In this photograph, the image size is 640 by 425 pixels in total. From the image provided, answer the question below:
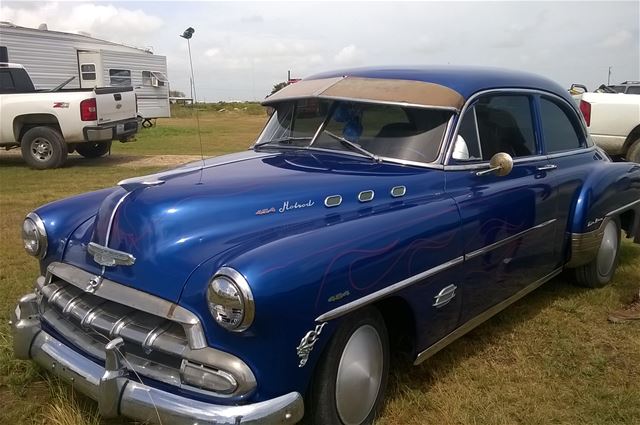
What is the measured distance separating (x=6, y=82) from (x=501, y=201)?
11.5 metres

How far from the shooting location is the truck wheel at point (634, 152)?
9.54 m

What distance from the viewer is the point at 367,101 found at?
11.4 ft

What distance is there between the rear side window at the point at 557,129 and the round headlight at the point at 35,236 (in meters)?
3.27

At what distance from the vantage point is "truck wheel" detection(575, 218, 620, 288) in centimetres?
461

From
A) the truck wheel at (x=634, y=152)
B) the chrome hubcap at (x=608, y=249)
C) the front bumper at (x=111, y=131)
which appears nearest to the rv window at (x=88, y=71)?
the front bumper at (x=111, y=131)

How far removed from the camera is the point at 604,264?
4746 millimetres

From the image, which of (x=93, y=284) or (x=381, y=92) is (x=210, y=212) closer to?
(x=93, y=284)

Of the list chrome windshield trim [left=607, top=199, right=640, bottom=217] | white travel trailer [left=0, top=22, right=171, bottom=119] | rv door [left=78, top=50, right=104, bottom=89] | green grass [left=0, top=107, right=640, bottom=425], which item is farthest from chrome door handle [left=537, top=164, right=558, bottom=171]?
rv door [left=78, top=50, right=104, bottom=89]

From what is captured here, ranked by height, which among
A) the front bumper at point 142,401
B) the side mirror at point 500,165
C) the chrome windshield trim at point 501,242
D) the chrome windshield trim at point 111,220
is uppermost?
the side mirror at point 500,165

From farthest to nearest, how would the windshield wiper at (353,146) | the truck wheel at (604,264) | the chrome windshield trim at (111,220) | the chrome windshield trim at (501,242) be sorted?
the truck wheel at (604,264), the windshield wiper at (353,146), the chrome windshield trim at (501,242), the chrome windshield trim at (111,220)

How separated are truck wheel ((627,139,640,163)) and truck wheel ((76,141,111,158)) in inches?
407

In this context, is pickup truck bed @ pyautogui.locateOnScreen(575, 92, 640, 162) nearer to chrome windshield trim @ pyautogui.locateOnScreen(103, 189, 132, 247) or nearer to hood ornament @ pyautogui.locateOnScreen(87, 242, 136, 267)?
chrome windshield trim @ pyautogui.locateOnScreen(103, 189, 132, 247)

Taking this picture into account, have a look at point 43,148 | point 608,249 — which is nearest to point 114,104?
point 43,148

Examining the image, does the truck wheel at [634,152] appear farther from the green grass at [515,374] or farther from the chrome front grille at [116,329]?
the chrome front grille at [116,329]
